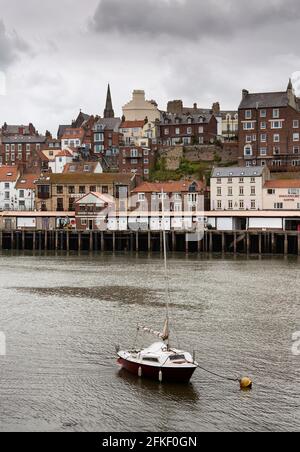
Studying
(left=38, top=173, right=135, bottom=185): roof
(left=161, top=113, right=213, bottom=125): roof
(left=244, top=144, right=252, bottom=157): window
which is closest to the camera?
(left=38, top=173, right=135, bottom=185): roof

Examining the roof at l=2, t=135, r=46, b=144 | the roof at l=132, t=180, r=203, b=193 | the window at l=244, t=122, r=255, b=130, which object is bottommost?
the roof at l=132, t=180, r=203, b=193

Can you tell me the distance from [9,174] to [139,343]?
256 ft

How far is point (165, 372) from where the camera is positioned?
2489cm

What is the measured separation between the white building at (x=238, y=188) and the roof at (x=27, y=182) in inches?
1143

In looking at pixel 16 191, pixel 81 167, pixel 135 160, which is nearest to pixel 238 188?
pixel 135 160

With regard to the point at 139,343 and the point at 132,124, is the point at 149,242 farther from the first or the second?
the point at 132,124

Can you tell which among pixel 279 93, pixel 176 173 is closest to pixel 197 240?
pixel 176 173

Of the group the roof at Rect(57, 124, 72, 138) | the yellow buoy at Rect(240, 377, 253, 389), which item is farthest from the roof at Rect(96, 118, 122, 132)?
the yellow buoy at Rect(240, 377, 253, 389)

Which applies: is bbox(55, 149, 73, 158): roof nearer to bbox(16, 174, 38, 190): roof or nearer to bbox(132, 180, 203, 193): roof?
bbox(16, 174, 38, 190): roof

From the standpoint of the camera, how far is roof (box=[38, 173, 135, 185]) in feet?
305

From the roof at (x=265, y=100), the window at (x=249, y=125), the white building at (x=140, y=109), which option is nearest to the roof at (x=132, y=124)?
the white building at (x=140, y=109)

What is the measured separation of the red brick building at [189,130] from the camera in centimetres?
11244

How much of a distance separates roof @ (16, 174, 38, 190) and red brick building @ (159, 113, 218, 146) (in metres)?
23.9

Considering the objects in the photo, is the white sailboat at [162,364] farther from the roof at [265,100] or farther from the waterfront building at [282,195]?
the roof at [265,100]
